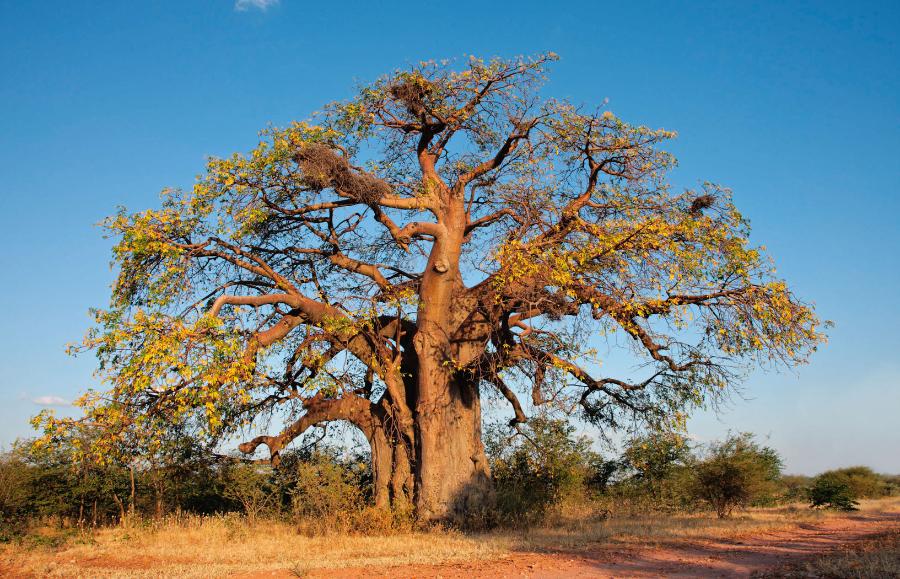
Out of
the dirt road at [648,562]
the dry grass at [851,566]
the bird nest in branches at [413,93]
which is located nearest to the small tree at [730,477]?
the dirt road at [648,562]

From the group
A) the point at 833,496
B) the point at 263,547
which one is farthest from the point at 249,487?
the point at 833,496

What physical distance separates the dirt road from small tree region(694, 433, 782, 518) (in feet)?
16.2

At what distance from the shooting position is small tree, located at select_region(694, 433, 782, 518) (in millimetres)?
15445

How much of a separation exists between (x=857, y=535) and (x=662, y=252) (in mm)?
5332

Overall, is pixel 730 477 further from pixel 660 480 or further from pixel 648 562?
pixel 648 562

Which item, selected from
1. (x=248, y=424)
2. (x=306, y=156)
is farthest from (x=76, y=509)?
(x=306, y=156)

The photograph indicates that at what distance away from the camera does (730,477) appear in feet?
51.1

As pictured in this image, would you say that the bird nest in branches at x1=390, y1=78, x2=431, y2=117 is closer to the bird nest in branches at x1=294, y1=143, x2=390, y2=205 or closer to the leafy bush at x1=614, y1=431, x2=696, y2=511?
the bird nest in branches at x1=294, y1=143, x2=390, y2=205

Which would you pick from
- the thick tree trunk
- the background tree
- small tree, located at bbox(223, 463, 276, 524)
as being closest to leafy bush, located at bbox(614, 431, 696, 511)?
the background tree

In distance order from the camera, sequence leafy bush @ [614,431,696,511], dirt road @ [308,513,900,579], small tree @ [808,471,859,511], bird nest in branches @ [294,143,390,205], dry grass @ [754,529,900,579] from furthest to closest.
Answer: small tree @ [808,471,859,511]
leafy bush @ [614,431,696,511]
bird nest in branches @ [294,143,390,205]
dirt road @ [308,513,900,579]
dry grass @ [754,529,900,579]

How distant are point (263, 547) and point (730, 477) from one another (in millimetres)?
10878

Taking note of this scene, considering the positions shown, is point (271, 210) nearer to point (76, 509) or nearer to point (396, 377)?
point (396, 377)

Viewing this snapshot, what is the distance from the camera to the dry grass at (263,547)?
8.05 metres

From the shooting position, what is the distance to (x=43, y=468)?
591 inches
